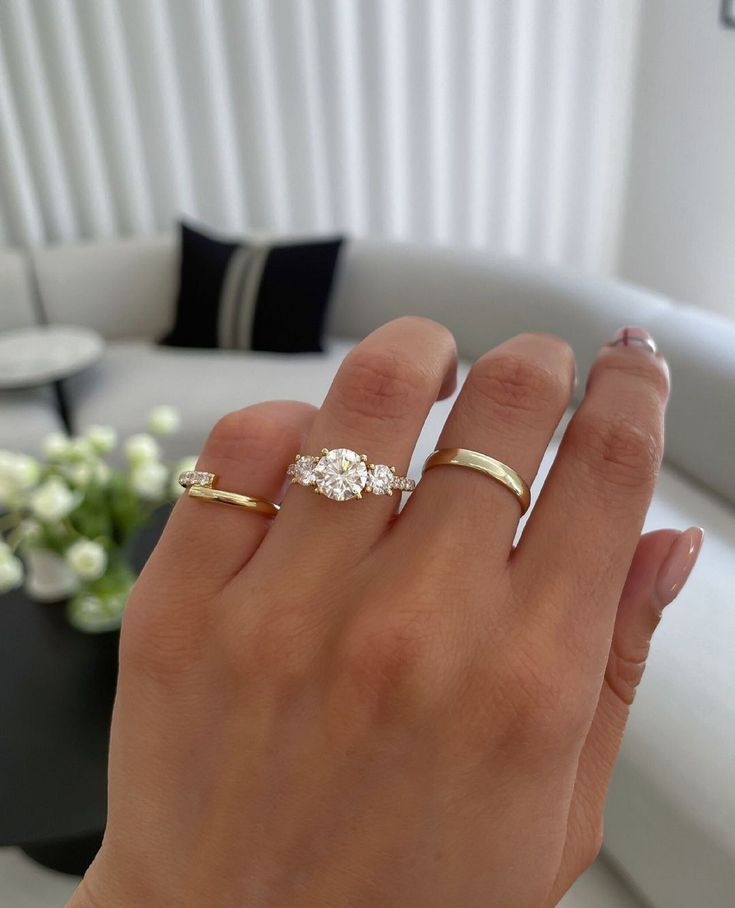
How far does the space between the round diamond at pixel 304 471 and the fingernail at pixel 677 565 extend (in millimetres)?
256

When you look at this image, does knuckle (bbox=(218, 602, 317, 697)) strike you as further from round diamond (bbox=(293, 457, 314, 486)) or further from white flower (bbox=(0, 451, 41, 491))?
white flower (bbox=(0, 451, 41, 491))

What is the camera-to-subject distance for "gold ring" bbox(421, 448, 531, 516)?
49 cm

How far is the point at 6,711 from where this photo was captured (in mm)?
1198

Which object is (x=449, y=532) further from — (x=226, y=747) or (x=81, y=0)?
(x=81, y=0)

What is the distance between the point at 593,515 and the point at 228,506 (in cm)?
26

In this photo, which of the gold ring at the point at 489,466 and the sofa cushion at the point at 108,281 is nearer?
the gold ring at the point at 489,466

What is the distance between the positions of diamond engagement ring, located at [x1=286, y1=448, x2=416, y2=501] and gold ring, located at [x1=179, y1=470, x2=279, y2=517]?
0.04m

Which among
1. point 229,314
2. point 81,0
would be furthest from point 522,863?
point 81,0

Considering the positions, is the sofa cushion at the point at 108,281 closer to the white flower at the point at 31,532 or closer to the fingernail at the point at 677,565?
the white flower at the point at 31,532

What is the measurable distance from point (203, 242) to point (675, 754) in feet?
7.71

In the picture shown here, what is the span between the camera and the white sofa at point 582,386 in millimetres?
1075

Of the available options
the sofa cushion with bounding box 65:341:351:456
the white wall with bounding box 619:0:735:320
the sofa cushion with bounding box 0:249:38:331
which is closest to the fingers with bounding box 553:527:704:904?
the sofa cushion with bounding box 65:341:351:456

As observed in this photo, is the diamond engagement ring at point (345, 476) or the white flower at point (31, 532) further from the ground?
the diamond engagement ring at point (345, 476)

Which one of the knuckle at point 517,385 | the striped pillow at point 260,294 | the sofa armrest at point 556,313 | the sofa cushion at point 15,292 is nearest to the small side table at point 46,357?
the sofa cushion at point 15,292
